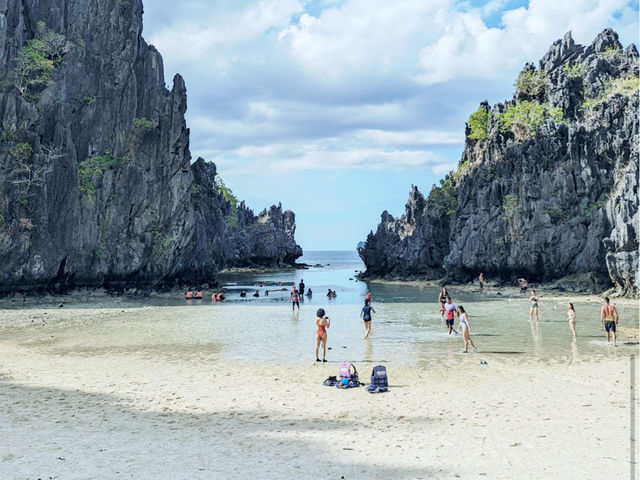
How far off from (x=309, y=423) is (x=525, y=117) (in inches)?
2731

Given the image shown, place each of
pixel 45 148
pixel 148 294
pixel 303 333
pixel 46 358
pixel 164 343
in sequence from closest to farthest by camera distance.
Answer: pixel 46 358 → pixel 164 343 → pixel 303 333 → pixel 45 148 → pixel 148 294

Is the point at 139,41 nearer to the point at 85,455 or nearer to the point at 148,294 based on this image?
the point at 148,294

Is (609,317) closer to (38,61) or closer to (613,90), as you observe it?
(38,61)

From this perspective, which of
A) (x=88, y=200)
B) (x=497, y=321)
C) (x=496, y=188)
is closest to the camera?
(x=497, y=321)

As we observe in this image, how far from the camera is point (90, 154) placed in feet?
170

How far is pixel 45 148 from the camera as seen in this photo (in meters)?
45.5

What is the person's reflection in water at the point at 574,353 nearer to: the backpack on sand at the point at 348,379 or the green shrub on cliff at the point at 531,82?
the backpack on sand at the point at 348,379

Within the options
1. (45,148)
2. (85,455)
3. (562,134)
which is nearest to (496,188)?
(562,134)

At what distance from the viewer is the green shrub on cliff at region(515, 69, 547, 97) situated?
7456 cm

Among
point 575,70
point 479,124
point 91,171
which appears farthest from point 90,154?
point 575,70

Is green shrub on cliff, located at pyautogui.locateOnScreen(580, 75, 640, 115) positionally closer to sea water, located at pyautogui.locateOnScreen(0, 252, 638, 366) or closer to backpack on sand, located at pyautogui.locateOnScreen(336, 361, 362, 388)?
sea water, located at pyautogui.locateOnScreen(0, 252, 638, 366)

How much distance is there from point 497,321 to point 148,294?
121 feet

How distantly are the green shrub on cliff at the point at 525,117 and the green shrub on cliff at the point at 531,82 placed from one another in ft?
8.58

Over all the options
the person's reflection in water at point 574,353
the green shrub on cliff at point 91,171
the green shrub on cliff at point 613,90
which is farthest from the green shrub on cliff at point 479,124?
the person's reflection in water at point 574,353
